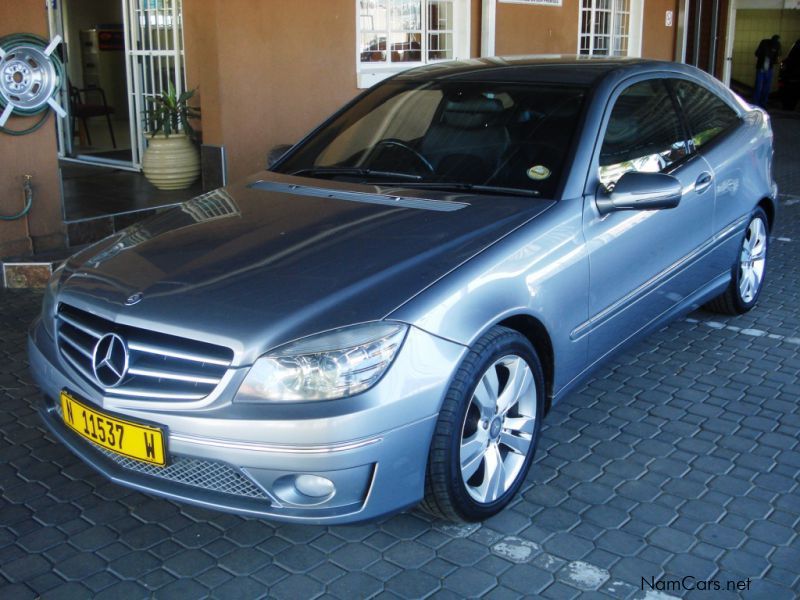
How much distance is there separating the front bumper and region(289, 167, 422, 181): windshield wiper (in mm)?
1294

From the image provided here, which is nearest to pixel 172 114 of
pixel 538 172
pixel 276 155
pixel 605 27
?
pixel 276 155

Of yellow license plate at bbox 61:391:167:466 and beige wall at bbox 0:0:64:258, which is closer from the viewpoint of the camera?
yellow license plate at bbox 61:391:167:466

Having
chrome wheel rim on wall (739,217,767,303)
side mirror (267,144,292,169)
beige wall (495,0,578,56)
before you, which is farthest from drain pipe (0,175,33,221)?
beige wall (495,0,578,56)

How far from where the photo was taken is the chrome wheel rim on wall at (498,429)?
10.2 feet

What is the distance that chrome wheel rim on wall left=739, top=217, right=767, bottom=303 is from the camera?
5.33 m

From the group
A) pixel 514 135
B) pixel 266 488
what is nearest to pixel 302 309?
pixel 266 488

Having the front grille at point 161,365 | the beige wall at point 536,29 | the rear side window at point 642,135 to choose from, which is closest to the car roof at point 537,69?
the rear side window at point 642,135

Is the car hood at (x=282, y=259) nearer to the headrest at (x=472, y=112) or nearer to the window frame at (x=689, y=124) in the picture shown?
the headrest at (x=472, y=112)

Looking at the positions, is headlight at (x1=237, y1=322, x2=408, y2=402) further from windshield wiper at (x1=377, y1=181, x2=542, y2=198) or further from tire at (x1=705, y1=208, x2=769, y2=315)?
tire at (x1=705, y1=208, x2=769, y2=315)

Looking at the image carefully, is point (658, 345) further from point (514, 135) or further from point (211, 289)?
point (211, 289)

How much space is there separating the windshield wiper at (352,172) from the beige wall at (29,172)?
2.87 metres

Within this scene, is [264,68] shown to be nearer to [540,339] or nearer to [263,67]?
[263,67]

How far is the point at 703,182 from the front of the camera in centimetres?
455

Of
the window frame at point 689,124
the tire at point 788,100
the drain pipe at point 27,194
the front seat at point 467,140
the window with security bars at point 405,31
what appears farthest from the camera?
the tire at point 788,100
